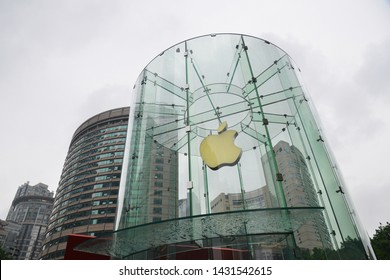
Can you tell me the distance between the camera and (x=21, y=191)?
114 m

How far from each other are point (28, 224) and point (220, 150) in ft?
356

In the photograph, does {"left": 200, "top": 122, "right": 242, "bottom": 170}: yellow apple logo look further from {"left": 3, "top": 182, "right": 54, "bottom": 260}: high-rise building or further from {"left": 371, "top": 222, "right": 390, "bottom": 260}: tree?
{"left": 3, "top": 182, "right": 54, "bottom": 260}: high-rise building

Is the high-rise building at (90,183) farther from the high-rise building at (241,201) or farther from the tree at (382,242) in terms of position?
the high-rise building at (241,201)

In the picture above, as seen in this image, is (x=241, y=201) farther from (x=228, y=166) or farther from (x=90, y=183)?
(x=90, y=183)

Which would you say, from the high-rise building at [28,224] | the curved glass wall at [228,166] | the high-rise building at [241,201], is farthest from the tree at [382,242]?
the high-rise building at [28,224]

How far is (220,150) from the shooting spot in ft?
19.2

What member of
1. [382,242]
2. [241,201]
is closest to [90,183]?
[382,242]

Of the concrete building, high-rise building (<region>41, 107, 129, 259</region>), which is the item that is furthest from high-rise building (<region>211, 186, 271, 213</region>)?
high-rise building (<region>41, 107, 129, 259</region>)

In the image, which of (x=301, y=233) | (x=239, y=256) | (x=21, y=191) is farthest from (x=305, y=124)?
(x=21, y=191)

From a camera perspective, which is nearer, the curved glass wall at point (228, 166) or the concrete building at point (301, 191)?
the curved glass wall at point (228, 166)

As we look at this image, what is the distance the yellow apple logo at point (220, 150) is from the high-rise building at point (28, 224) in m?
91.6

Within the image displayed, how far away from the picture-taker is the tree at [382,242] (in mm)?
18312

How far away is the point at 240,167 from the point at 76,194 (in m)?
59.3
